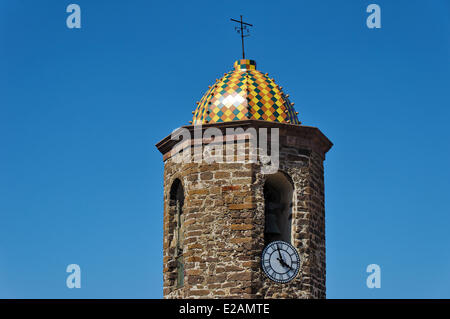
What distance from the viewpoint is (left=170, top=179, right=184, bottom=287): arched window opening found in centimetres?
2147

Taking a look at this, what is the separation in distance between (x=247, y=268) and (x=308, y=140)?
3.39 m

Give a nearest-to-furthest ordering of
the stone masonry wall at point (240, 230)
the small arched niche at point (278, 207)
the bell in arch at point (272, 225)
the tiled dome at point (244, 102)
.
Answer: the stone masonry wall at point (240, 230) < the bell in arch at point (272, 225) < the small arched niche at point (278, 207) < the tiled dome at point (244, 102)

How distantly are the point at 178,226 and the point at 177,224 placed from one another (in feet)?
0.26

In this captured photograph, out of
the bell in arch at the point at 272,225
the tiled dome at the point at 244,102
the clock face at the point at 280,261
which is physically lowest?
the clock face at the point at 280,261

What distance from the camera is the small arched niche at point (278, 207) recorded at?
21.0 m

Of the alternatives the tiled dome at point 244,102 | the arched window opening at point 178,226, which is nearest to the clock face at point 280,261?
the arched window opening at point 178,226

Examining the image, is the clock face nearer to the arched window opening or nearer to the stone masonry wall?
the stone masonry wall

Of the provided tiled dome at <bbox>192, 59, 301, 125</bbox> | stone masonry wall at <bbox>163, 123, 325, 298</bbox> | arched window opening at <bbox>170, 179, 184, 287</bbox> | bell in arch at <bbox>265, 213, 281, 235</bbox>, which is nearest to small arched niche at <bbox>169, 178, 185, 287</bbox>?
arched window opening at <bbox>170, 179, 184, 287</bbox>

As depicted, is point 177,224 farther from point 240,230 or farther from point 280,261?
point 280,261

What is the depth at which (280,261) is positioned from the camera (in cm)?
2056

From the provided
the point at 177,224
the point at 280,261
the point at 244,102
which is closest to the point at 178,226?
the point at 177,224

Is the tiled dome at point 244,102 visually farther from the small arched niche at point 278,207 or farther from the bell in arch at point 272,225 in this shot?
the bell in arch at point 272,225
